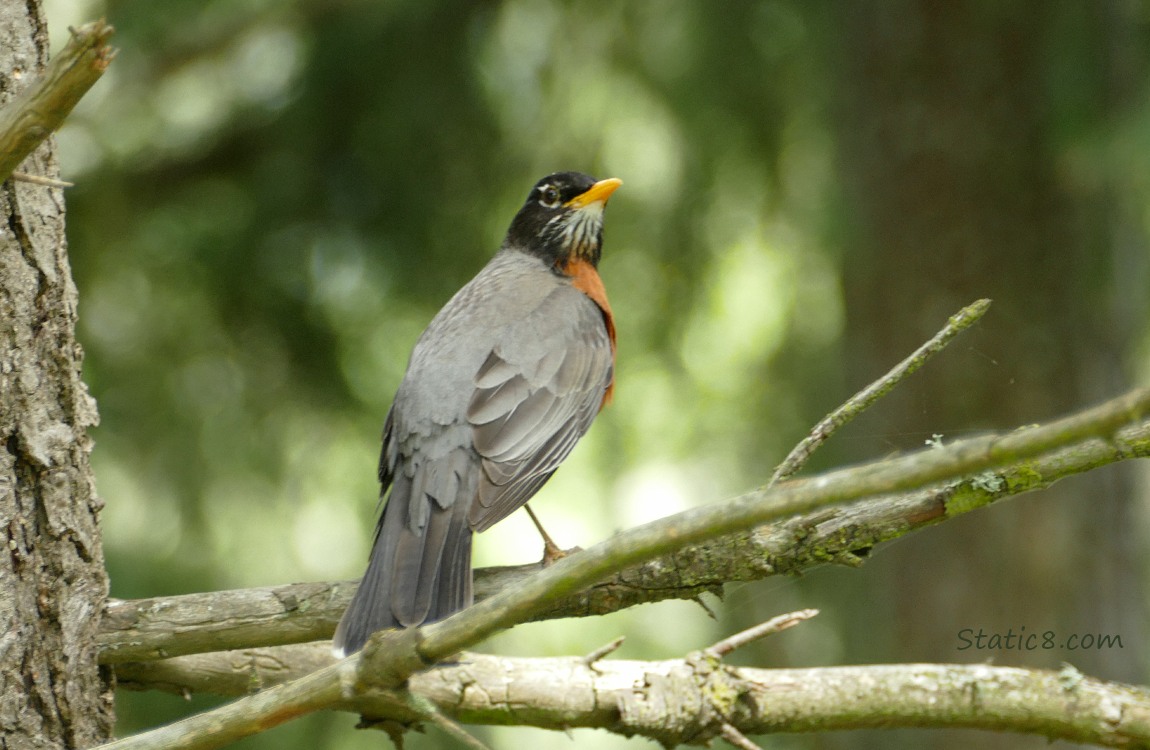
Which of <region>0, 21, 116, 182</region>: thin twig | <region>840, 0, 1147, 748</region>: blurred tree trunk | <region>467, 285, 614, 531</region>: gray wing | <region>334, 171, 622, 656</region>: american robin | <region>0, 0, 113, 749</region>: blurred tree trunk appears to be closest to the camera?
<region>0, 21, 116, 182</region>: thin twig

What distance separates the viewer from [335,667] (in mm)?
1818

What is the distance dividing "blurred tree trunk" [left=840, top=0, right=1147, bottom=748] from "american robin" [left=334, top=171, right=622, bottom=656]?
58.0 inches

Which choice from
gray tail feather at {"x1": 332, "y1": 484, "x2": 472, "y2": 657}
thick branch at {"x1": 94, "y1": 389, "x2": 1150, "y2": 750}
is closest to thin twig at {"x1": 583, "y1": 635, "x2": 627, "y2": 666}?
gray tail feather at {"x1": 332, "y1": 484, "x2": 472, "y2": 657}

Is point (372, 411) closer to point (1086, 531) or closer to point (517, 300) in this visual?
point (517, 300)

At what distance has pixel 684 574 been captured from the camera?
2.51 metres

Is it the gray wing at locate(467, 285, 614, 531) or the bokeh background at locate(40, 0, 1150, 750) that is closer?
the gray wing at locate(467, 285, 614, 531)

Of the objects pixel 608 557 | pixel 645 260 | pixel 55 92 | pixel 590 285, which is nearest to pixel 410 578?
pixel 608 557

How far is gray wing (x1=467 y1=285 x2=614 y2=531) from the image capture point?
317 centimetres

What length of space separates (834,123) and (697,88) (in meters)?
0.68

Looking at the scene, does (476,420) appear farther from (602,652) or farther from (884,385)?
(884,385)

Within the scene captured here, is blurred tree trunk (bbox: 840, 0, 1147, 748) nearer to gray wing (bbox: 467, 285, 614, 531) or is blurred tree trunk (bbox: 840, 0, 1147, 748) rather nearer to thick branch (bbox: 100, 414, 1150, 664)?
gray wing (bbox: 467, 285, 614, 531)

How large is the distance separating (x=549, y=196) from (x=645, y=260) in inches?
47.4

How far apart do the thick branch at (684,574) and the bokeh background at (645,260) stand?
6.10 ft

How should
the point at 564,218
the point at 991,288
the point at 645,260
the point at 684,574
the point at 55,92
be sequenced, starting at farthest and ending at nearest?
the point at 645,260
the point at 991,288
the point at 564,218
the point at 684,574
the point at 55,92
